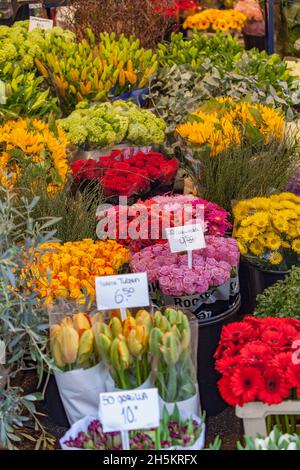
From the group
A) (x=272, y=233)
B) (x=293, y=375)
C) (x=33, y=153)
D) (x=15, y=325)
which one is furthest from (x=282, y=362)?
(x=33, y=153)

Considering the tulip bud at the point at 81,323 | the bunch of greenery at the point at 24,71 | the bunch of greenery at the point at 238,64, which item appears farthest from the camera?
the bunch of greenery at the point at 238,64

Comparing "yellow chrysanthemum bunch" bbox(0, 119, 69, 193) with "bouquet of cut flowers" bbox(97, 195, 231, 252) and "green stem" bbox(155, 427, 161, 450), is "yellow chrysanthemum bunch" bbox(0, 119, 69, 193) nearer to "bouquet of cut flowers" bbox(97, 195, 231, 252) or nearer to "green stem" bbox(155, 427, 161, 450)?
"bouquet of cut flowers" bbox(97, 195, 231, 252)

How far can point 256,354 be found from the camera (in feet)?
5.69

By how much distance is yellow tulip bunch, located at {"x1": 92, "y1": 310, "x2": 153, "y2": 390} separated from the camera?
66.4 inches

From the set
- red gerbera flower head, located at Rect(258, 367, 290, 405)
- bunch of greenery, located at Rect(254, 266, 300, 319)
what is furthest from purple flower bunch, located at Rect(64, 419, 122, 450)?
bunch of greenery, located at Rect(254, 266, 300, 319)

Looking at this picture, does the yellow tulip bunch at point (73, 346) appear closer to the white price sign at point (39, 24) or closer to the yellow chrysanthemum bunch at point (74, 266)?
the yellow chrysanthemum bunch at point (74, 266)

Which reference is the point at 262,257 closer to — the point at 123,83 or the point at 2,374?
the point at 2,374

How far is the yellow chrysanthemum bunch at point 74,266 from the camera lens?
2109mm

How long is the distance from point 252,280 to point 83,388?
955 mm

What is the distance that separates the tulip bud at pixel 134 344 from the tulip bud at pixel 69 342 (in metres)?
0.13

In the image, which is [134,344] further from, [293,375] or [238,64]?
[238,64]

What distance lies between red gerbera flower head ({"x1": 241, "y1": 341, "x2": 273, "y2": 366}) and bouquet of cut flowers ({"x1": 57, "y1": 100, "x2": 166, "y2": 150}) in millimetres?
1730

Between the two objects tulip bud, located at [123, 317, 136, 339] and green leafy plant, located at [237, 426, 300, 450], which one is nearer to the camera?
green leafy plant, located at [237, 426, 300, 450]

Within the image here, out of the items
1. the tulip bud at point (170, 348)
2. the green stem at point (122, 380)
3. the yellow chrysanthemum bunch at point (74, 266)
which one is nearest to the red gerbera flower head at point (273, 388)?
the tulip bud at point (170, 348)
